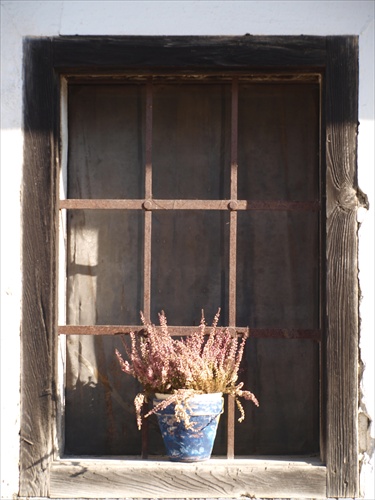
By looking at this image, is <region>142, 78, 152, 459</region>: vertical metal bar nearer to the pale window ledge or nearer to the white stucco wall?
the pale window ledge

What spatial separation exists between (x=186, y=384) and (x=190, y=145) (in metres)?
1.07

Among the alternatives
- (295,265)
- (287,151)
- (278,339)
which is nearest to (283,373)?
(278,339)

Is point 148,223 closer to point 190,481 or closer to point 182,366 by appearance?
point 182,366

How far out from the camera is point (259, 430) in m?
4.13

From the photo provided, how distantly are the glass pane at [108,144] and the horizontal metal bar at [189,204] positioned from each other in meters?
0.26

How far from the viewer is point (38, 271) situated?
3.80 m

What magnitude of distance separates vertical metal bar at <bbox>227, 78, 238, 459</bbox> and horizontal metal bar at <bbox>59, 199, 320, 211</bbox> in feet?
0.14

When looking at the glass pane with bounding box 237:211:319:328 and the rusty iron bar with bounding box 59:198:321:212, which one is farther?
the glass pane with bounding box 237:211:319:328

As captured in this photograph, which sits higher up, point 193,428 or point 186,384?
point 186,384

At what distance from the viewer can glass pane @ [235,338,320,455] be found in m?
4.11

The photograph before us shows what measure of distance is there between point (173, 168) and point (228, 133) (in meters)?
0.27

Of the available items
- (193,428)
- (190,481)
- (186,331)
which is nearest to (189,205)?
(186,331)

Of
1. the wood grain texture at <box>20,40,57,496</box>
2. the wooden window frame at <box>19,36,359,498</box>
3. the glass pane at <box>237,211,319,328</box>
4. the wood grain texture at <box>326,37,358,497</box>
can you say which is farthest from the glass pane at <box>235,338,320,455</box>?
the wood grain texture at <box>20,40,57,496</box>

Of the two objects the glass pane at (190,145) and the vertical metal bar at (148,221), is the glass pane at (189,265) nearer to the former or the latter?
the glass pane at (190,145)
